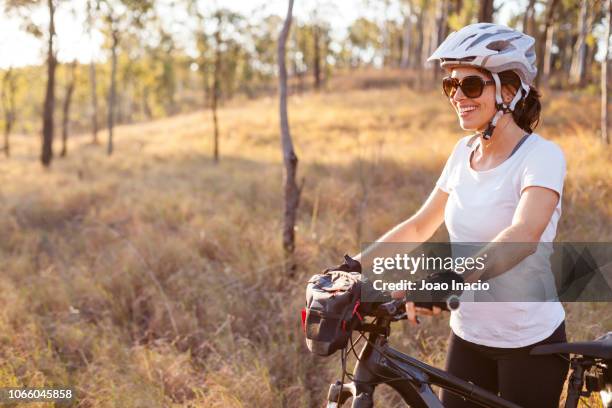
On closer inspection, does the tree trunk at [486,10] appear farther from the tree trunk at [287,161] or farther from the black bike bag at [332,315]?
the black bike bag at [332,315]

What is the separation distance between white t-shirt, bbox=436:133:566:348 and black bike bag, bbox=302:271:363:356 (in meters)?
0.56

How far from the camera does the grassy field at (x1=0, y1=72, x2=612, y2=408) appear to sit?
3699 mm

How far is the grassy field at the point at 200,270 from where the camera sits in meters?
3.70

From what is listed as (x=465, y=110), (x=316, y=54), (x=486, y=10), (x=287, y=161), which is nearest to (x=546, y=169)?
(x=465, y=110)

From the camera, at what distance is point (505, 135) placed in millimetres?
1812

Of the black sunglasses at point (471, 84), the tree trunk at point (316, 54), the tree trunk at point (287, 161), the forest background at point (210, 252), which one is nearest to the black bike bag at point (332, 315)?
the black sunglasses at point (471, 84)

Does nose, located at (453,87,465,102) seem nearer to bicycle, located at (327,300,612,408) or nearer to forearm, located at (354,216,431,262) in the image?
forearm, located at (354,216,431,262)

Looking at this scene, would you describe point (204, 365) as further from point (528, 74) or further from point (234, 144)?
point (234, 144)

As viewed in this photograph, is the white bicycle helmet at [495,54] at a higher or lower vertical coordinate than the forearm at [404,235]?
higher

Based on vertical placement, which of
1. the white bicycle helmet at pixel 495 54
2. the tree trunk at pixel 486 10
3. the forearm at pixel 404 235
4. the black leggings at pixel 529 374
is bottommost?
the black leggings at pixel 529 374

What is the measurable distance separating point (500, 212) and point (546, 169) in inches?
9.1

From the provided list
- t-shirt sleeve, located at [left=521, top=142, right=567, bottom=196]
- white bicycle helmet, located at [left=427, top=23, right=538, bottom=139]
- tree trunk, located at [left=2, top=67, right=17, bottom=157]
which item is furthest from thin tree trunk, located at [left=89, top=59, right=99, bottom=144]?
t-shirt sleeve, located at [left=521, top=142, right=567, bottom=196]

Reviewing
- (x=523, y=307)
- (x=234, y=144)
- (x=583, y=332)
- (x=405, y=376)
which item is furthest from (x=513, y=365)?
(x=234, y=144)

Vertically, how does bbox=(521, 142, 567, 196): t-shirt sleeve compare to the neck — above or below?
below
